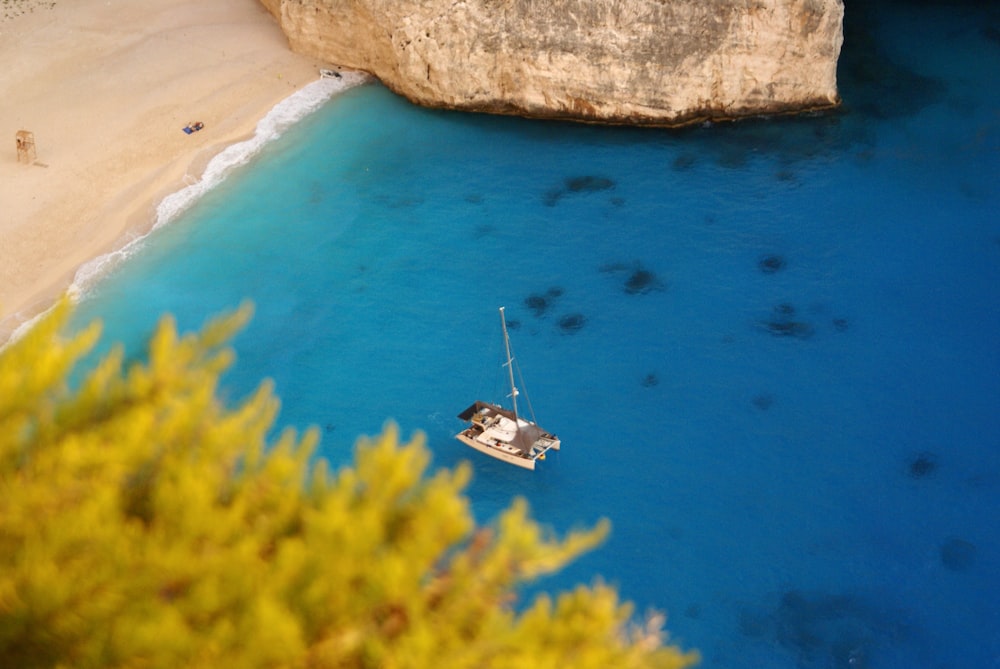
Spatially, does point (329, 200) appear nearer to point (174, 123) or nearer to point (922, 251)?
point (174, 123)

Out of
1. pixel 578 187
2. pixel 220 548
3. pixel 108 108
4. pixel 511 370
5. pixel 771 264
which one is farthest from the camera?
pixel 108 108

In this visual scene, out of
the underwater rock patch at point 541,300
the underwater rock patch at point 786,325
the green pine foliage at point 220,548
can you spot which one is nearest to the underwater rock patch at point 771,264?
the underwater rock patch at point 786,325

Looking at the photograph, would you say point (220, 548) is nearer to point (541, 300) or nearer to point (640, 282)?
point (541, 300)

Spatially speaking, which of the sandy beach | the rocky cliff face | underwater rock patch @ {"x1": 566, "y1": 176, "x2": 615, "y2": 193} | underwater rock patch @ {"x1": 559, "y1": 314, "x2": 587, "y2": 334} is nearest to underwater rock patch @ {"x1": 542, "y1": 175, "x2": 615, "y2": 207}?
underwater rock patch @ {"x1": 566, "y1": 176, "x2": 615, "y2": 193}

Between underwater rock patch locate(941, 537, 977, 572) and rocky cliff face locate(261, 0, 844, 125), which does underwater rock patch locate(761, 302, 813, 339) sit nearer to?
underwater rock patch locate(941, 537, 977, 572)

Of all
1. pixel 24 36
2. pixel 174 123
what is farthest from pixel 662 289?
pixel 24 36

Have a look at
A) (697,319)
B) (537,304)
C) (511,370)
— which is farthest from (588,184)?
(511,370)
